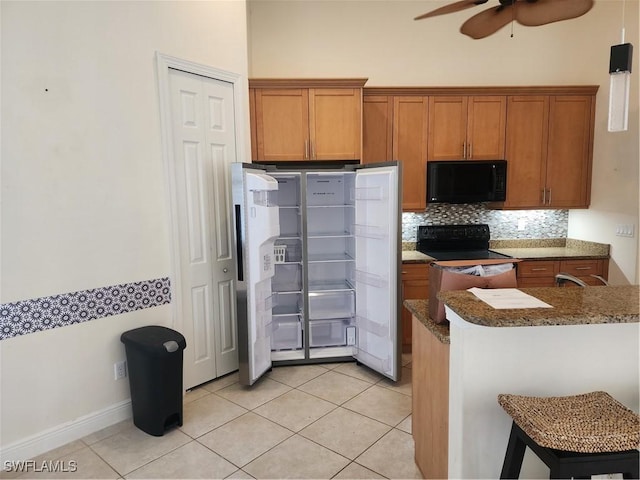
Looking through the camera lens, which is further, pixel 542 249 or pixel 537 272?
pixel 542 249

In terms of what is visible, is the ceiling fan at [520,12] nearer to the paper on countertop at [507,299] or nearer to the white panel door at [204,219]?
the paper on countertop at [507,299]

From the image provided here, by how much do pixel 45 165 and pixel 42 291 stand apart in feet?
2.49

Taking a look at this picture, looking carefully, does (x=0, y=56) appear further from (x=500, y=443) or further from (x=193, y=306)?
(x=500, y=443)

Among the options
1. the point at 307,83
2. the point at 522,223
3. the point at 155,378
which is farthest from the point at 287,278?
the point at 522,223

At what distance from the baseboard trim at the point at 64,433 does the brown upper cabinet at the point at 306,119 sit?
7.52ft

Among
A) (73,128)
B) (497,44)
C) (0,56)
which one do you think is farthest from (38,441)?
(497,44)

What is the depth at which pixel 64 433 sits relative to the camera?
256 centimetres

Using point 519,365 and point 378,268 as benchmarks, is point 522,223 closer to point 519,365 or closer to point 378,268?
point 378,268

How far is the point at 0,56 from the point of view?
222cm

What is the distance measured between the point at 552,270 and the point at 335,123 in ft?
8.31

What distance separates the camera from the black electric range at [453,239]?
14.1 ft

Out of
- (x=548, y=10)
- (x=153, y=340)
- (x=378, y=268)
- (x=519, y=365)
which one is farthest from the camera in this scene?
(x=378, y=268)

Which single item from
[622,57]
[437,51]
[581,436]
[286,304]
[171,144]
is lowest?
[286,304]

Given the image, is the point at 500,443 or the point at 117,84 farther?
the point at 117,84
